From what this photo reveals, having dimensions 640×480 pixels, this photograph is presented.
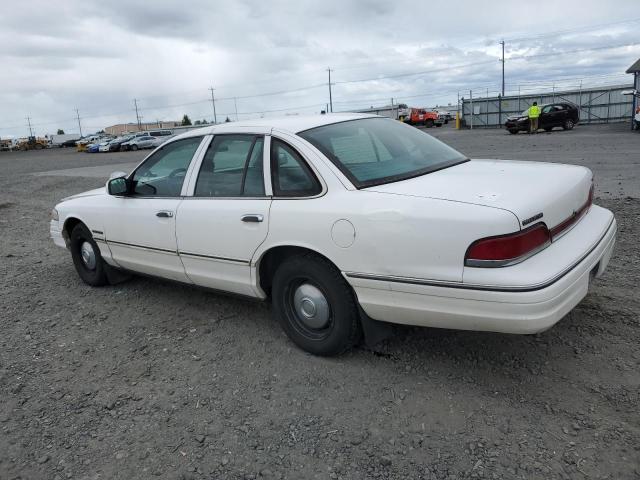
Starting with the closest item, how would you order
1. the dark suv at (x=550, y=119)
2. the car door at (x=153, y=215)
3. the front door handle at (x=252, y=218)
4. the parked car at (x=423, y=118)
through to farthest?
the front door handle at (x=252, y=218), the car door at (x=153, y=215), the dark suv at (x=550, y=119), the parked car at (x=423, y=118)

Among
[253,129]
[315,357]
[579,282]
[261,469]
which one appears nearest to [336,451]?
[261,469]

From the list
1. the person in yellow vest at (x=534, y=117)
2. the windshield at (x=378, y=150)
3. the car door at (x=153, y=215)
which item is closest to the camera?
the windshield at (x=378, y=150)

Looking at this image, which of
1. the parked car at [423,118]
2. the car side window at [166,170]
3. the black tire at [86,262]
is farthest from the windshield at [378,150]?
the parked car at [423,118]

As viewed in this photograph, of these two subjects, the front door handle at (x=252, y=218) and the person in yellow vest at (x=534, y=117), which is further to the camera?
→ the person in yellow vest at (x=534, y=117)

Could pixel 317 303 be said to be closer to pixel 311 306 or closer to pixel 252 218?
pixel 311 306

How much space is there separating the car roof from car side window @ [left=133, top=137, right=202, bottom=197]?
4.3 inches

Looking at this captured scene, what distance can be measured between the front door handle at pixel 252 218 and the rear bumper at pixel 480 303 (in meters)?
0.76

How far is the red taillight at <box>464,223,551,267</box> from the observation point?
266cm

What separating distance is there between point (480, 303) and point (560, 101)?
3368 centimetres

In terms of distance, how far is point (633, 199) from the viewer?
729 cm

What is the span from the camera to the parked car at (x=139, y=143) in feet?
142

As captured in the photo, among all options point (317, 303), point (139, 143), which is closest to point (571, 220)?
point (317, 303)

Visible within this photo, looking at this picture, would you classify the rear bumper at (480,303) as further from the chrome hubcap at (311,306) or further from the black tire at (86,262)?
the black tire at (86,262)

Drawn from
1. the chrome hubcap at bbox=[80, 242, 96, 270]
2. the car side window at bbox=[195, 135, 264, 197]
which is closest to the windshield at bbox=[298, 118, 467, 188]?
the car side window at bbox=[195, 135, 264, 197]
